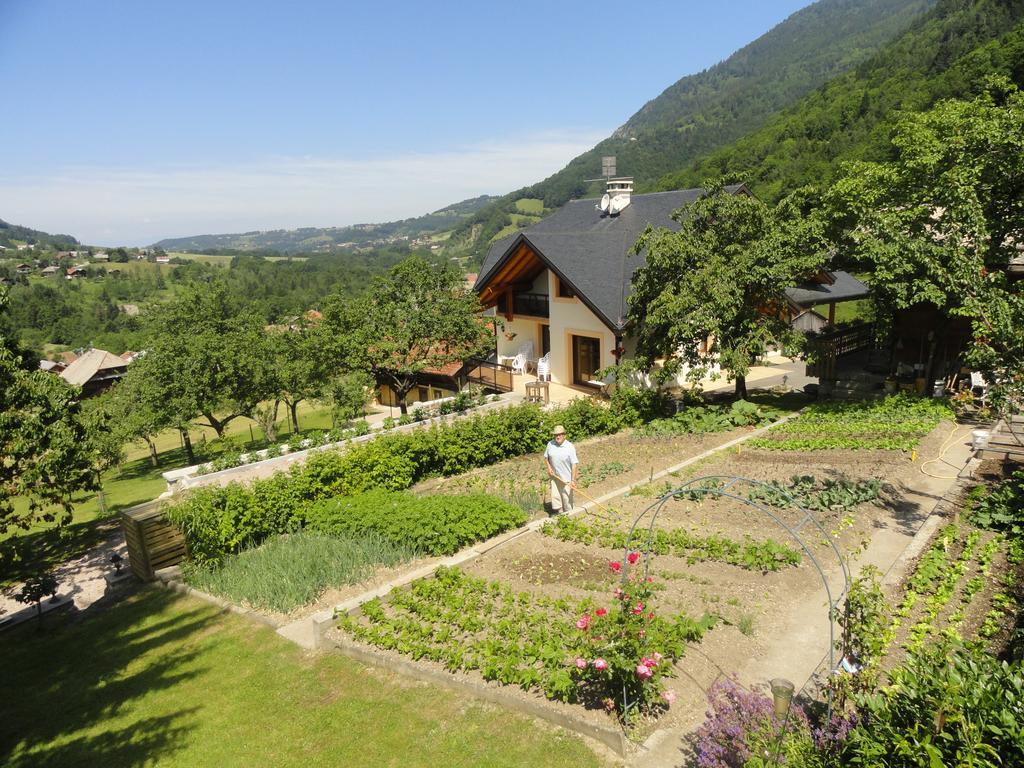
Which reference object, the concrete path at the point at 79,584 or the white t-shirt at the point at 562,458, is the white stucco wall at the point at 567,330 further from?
the concrete path at the point at 79,584

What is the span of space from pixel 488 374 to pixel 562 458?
1405cm

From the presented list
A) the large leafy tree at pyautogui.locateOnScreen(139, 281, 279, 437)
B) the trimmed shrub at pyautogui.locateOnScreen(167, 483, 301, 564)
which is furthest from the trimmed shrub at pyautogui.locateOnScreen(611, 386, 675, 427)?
the large leafy tree at pyautogui.locateOnScreen(139, 281, 279, 437)

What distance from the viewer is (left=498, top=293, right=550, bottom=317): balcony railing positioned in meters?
23.9

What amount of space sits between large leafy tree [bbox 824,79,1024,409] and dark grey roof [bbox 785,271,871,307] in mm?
5714

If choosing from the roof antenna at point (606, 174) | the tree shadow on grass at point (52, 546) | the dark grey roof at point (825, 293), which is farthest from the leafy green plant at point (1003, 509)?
the roof antenna at point (606, 174)

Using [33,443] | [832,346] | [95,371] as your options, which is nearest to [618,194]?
[832,346]

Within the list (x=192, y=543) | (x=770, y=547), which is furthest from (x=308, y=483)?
(x=770, y=547)

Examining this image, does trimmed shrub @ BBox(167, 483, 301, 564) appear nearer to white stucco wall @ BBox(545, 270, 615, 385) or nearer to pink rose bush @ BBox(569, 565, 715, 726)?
pink rose bush @ BBox(569, 565, 715, 726)

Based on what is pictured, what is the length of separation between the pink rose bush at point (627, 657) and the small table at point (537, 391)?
1260 cm

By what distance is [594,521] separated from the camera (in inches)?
405

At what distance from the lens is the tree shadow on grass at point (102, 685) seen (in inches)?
247

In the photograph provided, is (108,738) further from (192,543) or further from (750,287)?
(750,287)

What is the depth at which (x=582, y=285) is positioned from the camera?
65.9 feet

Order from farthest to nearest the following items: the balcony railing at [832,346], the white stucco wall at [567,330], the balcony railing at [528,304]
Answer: the balcony railing at [528,304], the white stucco wall at [567,330], the balcony railing at [832,346]
